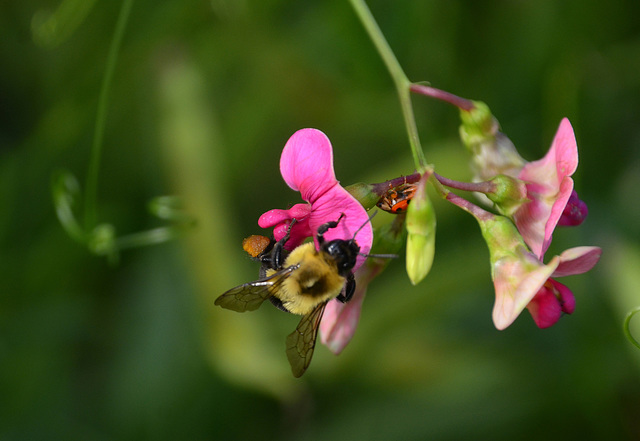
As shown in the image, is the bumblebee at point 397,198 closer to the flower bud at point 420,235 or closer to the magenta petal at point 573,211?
the flower bud at point 420,235

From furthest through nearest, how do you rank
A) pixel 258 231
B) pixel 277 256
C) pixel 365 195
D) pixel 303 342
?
pixel 258 231 < pixel 277 256 < pixel 303 342 < pixel 365 195

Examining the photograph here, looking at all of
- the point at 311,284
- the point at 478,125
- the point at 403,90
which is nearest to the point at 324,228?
the point at 311,284

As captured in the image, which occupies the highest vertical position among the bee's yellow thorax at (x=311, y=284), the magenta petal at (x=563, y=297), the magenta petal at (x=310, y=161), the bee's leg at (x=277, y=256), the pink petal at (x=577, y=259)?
the magenta petal at (x=310, y=161)

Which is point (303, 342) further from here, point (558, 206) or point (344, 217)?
point (558, 206)

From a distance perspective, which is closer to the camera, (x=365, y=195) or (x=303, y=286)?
(x=365, y=195)

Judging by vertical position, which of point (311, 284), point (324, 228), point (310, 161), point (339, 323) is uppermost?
point (310, 161)

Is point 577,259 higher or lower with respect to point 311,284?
lower

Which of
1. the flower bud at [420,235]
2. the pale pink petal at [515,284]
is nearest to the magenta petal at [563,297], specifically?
the pale pink petal at [515,284]

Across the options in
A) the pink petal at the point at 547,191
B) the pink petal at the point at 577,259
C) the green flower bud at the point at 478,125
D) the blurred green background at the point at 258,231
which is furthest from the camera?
the blurred green background at the point at 258,231
